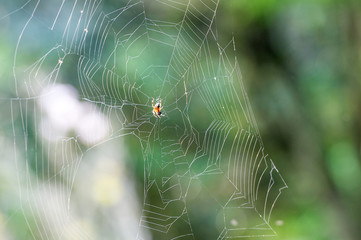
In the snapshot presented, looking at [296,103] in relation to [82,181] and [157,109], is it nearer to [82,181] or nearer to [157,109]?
[157,109]

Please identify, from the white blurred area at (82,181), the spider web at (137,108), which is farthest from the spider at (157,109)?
the white blurred area at (82,181)

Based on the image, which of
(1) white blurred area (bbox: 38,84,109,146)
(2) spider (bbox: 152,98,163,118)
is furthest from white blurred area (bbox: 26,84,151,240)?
(2) spider (bbox: 152,98,163,118)

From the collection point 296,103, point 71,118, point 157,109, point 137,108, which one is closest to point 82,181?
point 71,118

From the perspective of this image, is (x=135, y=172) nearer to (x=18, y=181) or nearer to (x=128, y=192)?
(x=128, y=192)

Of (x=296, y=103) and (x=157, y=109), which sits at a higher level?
(x=296, y=103)

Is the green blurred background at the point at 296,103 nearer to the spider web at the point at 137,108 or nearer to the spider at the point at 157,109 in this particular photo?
the spider web at the point at 137,108

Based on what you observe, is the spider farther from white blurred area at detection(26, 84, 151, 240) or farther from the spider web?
white blurred area at detection(26, 84, 151, 240)
